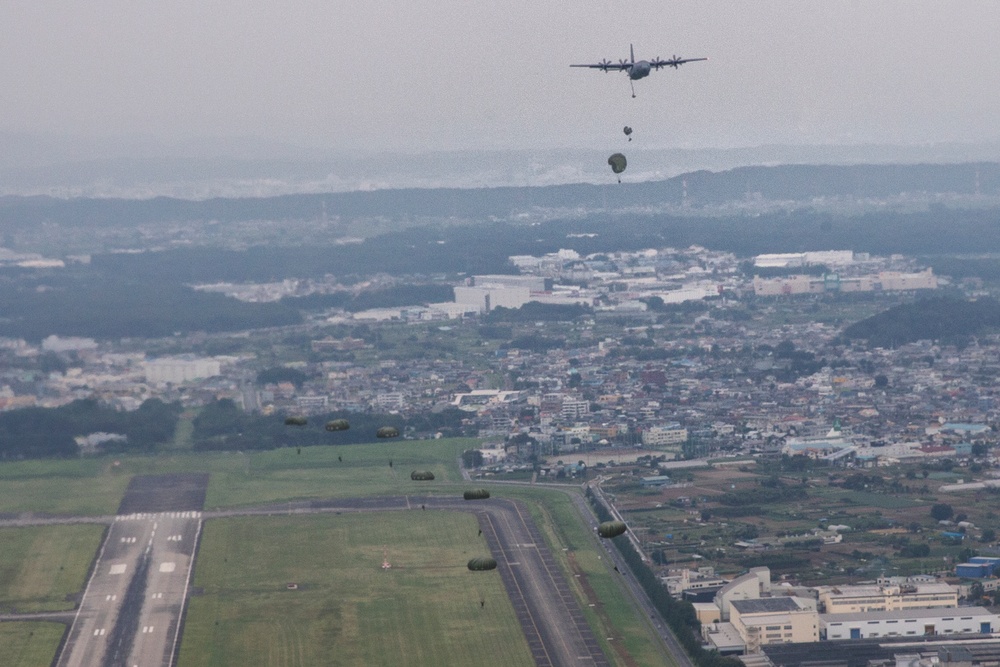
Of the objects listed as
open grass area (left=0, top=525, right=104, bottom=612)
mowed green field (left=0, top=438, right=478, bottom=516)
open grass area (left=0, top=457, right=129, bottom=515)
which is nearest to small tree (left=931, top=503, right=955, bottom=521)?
mowed green field (left=0, top=438, right=478, bottom=516)

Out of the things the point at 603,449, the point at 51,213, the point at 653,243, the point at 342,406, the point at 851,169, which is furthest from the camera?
the point at 851,169

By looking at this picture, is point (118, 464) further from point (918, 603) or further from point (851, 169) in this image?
point (851, 169)

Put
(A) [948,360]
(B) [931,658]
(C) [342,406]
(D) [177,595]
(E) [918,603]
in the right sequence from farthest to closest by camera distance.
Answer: (A) [948,360] < (C) [342,406] < (D) [177,595] < (E) [918,603] < (B) [931,658]

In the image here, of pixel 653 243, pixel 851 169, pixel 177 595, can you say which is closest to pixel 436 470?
pixel 177 595

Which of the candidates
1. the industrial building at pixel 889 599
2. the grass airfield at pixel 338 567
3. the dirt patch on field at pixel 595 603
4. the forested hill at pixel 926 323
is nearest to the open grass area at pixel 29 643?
the grass airfield at pixel 338 567

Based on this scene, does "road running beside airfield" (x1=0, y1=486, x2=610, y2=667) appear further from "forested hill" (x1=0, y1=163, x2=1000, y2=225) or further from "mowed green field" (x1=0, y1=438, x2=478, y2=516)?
"forested hill" (x1=0, y1=163, x2=1000, y2=225)

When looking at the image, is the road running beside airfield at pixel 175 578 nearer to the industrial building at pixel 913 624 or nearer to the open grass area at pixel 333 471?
the open grass area at pixel 333 471
